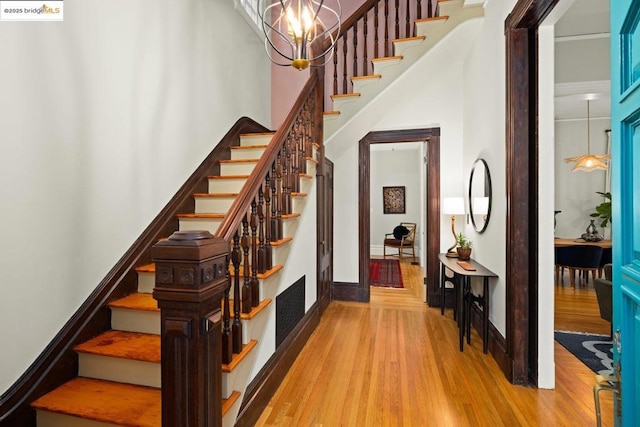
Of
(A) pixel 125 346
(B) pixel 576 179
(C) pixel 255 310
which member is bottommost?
(A) pixel 125 346

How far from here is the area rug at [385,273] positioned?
5.68 meters

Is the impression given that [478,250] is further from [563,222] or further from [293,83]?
[563,222]

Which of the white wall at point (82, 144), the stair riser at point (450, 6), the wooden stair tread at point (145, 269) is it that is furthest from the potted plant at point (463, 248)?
the wooden stair tread at point (145, 269)

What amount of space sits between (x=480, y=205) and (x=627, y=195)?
2395 millimetres

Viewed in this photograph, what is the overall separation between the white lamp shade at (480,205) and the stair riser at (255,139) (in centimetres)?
245

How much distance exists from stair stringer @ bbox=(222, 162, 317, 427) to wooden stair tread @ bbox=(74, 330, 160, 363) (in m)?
0.49

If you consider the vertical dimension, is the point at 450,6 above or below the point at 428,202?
above

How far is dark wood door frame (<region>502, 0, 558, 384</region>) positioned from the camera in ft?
7.70

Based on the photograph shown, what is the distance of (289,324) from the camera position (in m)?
2.75

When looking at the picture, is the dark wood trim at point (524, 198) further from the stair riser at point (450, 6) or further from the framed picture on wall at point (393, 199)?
the framed picture on wall at point (393, 199)

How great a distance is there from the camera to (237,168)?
3352mm

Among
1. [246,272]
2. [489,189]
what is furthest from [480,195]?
[246,272]

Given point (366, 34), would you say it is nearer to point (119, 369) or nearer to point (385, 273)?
point (119, 369)

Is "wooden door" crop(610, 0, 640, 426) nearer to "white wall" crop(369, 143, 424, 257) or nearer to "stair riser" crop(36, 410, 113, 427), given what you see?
"stair riser" crop(36, 410, 113, 427)
